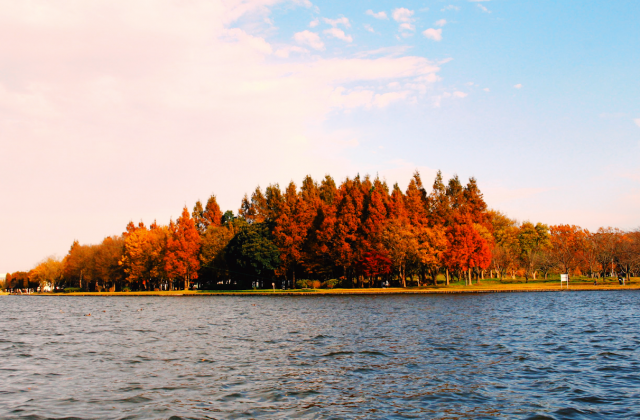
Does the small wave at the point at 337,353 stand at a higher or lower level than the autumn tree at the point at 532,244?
lower

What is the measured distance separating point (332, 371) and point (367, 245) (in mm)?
76150

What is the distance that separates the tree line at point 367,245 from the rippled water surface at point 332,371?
56839 mm

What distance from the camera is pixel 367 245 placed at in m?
96.5

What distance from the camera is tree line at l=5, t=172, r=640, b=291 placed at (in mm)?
94562

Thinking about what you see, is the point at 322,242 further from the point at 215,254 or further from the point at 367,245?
the point at 215,254

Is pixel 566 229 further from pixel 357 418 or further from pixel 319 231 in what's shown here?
pixel 357 418

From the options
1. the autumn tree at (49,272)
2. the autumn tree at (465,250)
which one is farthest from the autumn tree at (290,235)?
the autumn tree at (49,272)

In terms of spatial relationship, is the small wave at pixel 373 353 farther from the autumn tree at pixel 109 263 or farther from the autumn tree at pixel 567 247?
the autumn tree at pixel 109 263

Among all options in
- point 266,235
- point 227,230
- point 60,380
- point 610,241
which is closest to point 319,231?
point 266,235

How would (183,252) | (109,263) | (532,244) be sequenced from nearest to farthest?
(183,252), (532,244), (109,263)

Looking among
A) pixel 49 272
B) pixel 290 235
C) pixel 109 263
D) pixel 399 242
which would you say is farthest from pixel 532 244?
pixel 49 272

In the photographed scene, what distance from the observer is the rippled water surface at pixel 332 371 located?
50.5 feet

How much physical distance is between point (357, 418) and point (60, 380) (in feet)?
44.8

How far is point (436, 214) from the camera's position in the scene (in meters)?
115
